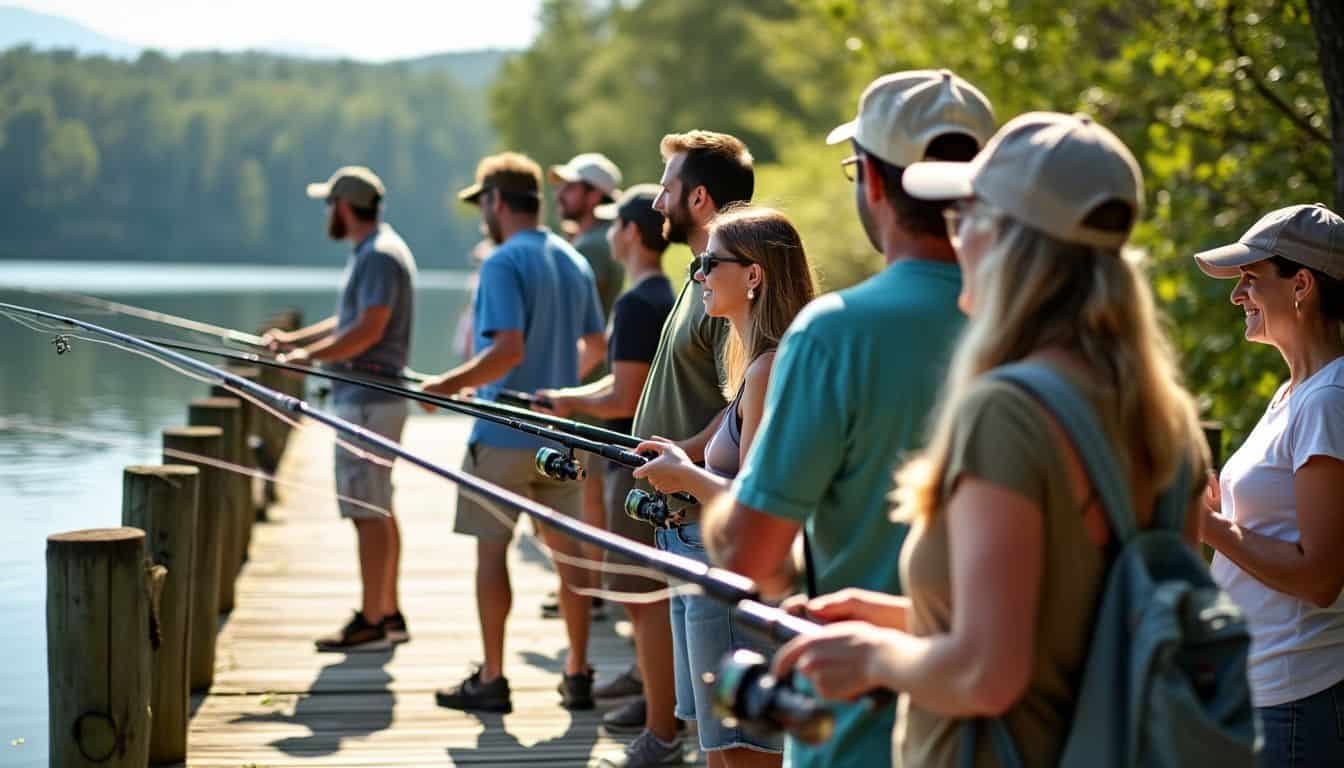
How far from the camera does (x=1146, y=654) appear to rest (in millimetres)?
1760

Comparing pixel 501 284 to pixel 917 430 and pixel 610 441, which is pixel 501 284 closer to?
pixel 610 441

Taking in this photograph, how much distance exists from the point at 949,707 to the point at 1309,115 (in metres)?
5.37

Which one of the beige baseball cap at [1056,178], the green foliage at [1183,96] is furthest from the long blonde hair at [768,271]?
the beige baseball cap at [1056,178]

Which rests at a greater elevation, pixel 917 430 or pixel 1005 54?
pixel 1005 54

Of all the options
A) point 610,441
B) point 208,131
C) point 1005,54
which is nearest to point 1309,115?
point 1005,54

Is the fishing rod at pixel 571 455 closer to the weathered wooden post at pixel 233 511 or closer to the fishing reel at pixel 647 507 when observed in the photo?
the fishing reel at pixel 647 507

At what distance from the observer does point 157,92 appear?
3130 inches

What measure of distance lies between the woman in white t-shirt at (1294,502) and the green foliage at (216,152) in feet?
81.2

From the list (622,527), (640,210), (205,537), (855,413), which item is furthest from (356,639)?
(855,413)

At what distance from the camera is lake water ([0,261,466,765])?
600 centimetres

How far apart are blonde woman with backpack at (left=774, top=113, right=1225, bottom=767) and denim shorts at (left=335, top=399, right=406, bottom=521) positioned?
4.61 meters

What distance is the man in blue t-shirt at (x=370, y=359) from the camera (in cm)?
634

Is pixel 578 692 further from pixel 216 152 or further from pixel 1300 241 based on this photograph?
pixel 216 152

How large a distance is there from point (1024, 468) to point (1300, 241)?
156 cm
